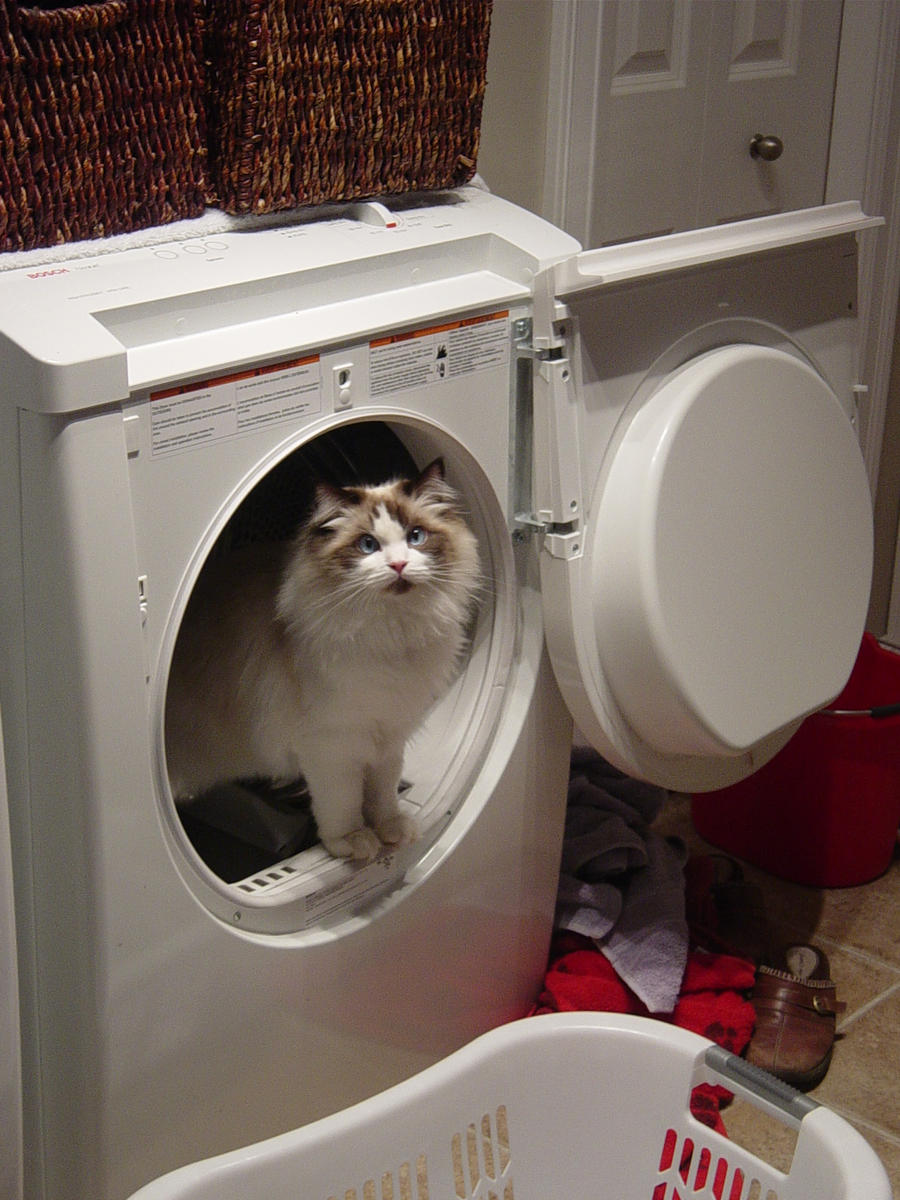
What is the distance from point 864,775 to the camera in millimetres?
2156

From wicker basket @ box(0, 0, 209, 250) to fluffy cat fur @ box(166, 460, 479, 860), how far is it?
333 millimetres

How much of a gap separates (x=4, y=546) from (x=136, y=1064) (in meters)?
0.50

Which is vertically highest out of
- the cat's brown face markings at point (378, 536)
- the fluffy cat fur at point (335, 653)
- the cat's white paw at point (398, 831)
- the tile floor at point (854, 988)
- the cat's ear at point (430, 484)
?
the cat's ear at point (430, 484)

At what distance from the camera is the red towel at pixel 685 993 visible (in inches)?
71.2

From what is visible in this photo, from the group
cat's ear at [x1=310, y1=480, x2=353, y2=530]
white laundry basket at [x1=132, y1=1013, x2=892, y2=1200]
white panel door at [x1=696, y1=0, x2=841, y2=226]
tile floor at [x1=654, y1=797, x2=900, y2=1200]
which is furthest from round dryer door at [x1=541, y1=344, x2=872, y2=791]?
white panel door at [x1=696, y1=0, x2=841, y2=226]

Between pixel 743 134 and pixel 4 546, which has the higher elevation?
pixel 743 134

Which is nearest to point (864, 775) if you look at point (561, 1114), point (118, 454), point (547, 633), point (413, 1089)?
point (547, 633)

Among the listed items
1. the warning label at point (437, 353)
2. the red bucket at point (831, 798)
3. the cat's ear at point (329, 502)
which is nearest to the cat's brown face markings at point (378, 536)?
the cat's ear at point (329, 502)

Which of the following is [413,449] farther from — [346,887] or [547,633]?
[346,887]

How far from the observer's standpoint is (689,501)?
1.52 metres

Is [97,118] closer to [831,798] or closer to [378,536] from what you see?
[378,536]

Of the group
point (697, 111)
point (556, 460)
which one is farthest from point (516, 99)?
point (556, 460)

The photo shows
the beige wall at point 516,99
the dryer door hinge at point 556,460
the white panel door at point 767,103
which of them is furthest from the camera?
the white panel door at point 767,103

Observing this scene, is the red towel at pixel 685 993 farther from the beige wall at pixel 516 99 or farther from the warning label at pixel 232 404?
the beige wall at pixel 516 99
